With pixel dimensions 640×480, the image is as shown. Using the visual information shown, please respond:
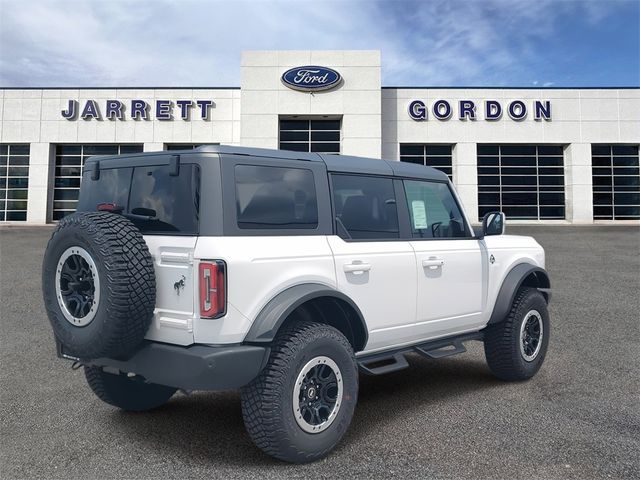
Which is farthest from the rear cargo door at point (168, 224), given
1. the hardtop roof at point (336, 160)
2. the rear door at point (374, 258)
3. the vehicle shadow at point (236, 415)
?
the rear door at point (374, 258)

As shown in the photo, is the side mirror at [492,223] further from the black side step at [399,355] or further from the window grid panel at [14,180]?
the window grid panel at [14,180]

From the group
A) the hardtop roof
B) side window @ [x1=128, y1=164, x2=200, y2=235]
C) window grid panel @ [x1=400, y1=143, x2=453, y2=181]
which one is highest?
window grid panel @ [x1=400, y1=143, x2=453, y2=181]

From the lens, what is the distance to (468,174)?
2808 centimetres

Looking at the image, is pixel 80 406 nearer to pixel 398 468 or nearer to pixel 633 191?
pixel 398 468

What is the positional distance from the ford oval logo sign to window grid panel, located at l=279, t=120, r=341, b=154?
6.48ft

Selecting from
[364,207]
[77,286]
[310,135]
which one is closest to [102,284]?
[77,286]

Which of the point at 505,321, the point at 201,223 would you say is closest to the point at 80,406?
the point at 201,223

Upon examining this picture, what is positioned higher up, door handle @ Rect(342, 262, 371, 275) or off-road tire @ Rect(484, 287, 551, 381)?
door handle @ Rect(342, 262, 371, 275)

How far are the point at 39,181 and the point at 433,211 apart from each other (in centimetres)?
2904

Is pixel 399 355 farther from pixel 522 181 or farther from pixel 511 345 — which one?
pixel 522 181

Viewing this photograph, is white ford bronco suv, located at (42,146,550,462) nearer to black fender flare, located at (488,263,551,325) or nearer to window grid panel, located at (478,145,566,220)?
black fender flare, located at (488,263,551,325)

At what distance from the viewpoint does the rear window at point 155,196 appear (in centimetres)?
336

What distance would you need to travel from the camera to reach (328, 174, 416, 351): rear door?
154 inches

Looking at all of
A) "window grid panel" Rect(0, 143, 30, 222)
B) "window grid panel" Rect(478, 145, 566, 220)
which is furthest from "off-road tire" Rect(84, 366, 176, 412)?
"window grid panel" Rect(0, 143, 30, 222)
